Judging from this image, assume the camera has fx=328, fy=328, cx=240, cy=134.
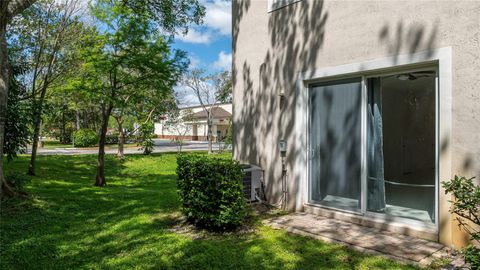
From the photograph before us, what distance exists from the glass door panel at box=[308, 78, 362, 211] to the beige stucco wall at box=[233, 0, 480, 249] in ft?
1.37

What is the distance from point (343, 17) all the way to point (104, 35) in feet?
23.1

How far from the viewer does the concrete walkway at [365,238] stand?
4293mm

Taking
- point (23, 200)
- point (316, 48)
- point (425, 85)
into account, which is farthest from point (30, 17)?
point (425, 85)

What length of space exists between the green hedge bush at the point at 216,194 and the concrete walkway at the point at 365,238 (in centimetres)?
92

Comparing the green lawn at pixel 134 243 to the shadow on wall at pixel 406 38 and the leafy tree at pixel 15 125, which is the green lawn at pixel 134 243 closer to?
the leafy tree at pixel 15 125

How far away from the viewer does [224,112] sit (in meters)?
49.0

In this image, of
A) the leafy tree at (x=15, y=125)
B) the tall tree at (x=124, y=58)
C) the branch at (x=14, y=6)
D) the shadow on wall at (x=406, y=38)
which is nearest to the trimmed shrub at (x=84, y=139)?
the tall tree at (x=124, y=58)

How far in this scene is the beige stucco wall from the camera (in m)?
4.43

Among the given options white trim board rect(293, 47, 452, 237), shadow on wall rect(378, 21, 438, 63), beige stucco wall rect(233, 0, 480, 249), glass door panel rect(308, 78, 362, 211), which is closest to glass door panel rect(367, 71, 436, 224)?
glass door panel rect(308, 78, 362, 211)

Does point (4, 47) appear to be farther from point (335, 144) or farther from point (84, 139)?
point (84, 139)

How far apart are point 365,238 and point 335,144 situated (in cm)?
186

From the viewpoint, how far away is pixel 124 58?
9.80 m

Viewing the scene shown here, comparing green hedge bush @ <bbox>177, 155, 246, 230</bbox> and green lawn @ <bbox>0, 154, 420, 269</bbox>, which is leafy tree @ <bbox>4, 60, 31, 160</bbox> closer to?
green lawn @ <bbox>0, 154, 420, 269</bbox>

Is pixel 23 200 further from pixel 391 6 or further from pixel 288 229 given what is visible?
pixel 391 6
